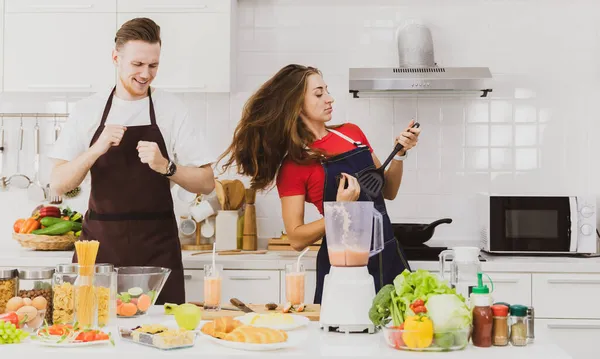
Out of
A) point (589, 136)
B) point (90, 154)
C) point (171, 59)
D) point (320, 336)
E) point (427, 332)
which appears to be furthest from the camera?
point (589, 136)

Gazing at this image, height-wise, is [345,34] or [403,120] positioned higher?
[345,34]

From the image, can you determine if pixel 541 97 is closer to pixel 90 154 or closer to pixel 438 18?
pixel 438 18

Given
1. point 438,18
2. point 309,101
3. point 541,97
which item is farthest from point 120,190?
point 541,97

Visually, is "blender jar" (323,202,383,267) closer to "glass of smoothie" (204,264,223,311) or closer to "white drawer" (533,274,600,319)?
"glass of smoothie" (204,264,223,311)

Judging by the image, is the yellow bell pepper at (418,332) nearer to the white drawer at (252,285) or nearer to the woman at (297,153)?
the woman at (297,153)

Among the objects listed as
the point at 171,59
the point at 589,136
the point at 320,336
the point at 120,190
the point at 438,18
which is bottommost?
the point at 320,336

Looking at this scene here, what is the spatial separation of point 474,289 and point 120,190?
176 centimetres

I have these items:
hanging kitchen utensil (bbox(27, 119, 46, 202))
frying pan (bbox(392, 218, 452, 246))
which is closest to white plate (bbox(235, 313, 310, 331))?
frying pan (bbox(392, 218, 452, 246))

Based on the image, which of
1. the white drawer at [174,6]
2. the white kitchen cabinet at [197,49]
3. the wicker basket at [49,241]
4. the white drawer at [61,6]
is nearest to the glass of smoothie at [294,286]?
the white kitchen cabinet at [197,49]

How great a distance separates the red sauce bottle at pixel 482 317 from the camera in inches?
79.4

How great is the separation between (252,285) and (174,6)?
154cm

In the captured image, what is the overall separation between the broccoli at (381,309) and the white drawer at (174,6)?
2.55m

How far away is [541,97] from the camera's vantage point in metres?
4.56

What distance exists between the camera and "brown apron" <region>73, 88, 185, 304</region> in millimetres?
3303
